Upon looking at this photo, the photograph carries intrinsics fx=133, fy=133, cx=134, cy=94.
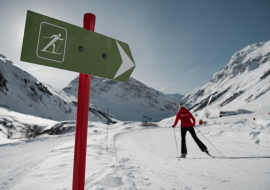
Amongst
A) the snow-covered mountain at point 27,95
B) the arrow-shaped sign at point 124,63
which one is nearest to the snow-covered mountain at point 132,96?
the snow-covered mountain at point 27,95

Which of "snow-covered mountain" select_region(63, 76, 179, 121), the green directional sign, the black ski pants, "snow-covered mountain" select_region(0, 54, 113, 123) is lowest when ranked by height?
the black ski pants

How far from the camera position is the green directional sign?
1027mm

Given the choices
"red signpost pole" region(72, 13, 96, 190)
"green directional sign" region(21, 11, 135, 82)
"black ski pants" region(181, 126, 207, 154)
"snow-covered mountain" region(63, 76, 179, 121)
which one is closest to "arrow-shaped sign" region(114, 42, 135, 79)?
"green directional sign" region(21, 11, 135, 82)

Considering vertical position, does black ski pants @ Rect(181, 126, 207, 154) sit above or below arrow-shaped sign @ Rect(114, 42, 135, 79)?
below

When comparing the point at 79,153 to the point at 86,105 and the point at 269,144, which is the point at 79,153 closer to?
the point at 86,105

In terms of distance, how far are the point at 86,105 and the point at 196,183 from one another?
2118 mm

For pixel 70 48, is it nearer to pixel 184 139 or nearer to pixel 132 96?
pixel 184 139

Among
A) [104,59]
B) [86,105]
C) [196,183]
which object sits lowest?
[196,183]

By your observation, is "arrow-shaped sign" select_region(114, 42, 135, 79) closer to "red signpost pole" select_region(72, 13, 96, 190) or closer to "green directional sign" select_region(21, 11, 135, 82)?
"green directional sign" select_region(21, 11, 135, 82)

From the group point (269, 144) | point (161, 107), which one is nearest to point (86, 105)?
point (269, 144)

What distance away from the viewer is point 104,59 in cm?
130

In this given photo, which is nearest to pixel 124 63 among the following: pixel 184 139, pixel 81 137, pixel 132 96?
pixel 81 137

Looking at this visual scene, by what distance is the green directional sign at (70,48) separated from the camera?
3.37 ft

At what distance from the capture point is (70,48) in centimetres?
116
